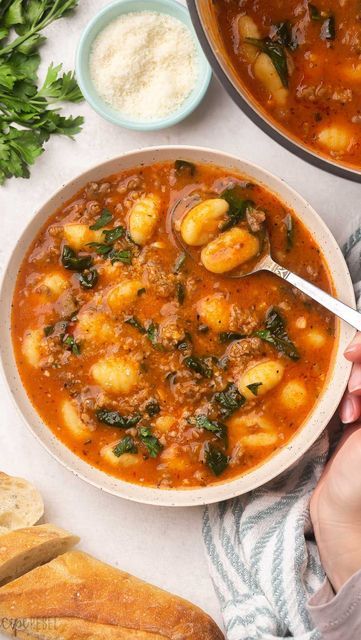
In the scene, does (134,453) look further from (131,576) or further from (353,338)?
(353,338)

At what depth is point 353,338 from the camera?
140 inches

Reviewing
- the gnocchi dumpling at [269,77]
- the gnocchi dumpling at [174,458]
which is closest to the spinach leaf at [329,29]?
the gnocchi dumpling at [269,77]

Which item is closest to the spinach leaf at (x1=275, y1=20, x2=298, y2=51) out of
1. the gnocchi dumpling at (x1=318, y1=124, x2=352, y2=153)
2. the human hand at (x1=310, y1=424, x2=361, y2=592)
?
the gnocchi dumpling at (x1=318, y1=124, x2=352, y2=153)

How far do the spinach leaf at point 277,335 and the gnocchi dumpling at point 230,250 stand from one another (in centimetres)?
27

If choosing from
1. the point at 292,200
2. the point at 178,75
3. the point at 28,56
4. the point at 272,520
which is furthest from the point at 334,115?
the point at 272,520

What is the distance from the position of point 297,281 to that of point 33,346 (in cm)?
113

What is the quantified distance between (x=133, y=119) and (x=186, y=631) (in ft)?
7.13

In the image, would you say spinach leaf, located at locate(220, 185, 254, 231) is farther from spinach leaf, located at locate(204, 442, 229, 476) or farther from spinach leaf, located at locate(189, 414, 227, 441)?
spinach leaf, located at locate(204, 442, 229, 476)

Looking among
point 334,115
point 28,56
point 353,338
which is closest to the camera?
point 334,115

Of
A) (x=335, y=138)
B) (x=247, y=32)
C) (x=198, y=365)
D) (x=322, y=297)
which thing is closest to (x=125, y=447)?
(x=198, y=365)

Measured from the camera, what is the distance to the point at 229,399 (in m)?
3.59

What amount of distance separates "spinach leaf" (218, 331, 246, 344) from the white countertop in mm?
825

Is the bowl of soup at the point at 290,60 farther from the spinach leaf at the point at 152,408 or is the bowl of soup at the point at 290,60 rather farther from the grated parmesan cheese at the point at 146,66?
the spinach leaf at the point at 152,408

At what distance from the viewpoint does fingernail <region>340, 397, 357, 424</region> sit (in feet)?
11.9
